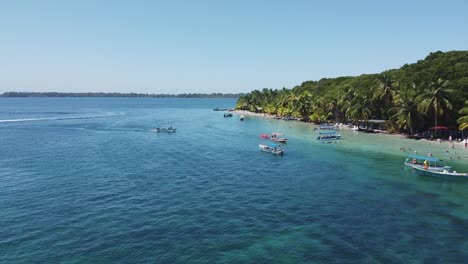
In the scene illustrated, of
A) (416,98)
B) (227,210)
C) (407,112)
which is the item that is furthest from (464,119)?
(227,210)

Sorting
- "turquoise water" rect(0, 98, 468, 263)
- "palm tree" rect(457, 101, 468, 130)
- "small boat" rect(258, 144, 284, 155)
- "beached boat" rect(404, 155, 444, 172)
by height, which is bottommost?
"turquoise water" rect(0, 98, 468, 263)

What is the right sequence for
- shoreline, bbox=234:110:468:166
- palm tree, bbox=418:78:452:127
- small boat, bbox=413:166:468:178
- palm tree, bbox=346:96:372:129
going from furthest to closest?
palm tree, bbox=346:96:372:129 → palm tree, bbox=418:78:452:127 → shoreline, bbox=234:110:468:166 → small boat, bbox=413:166:468:178

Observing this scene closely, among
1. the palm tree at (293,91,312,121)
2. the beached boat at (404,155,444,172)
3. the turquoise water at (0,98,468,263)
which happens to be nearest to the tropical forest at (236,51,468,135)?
the palm tree at (293,91,312,121)

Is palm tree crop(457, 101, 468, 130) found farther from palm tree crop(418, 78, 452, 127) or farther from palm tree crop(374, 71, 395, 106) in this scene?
palm tree crop(374, 71, 395, 106)

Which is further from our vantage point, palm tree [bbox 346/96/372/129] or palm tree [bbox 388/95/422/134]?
palm tree [bbox 346/96/372/129]

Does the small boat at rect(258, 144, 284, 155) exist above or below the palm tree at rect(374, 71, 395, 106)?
below

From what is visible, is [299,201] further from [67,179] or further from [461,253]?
[67,179]

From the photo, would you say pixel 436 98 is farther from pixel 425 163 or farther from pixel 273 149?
pixel 273 149
